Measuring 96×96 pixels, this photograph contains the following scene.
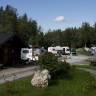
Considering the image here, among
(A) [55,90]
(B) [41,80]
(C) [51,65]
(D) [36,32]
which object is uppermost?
(D) [36,32]

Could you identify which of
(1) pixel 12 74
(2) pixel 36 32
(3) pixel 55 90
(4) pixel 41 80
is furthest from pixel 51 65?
(2) pixel 36 32

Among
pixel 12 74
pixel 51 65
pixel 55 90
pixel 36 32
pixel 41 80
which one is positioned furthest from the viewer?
pixel 36 32

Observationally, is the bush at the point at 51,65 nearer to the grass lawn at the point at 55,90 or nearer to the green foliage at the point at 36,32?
the grass lawn at the point at 55,90

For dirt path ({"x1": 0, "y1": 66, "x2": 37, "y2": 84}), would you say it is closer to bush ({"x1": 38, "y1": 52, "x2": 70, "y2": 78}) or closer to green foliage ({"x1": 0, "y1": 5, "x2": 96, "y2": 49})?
bush ({"x1": 38, "y1": 52, "x2": 70, "y2": 78})

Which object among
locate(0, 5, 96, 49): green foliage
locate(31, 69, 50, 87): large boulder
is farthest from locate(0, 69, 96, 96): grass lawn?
locate(0, 5, 96, 49): green foliage

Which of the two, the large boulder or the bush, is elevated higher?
the bush

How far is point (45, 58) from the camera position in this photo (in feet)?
74.9

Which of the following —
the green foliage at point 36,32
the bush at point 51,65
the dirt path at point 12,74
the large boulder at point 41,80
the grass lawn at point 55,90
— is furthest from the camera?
the green foliage at point 36,32

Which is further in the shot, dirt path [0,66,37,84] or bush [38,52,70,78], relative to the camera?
dirt path [0,66,37,84]

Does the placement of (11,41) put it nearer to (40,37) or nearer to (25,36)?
(40,37)

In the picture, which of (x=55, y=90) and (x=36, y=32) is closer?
Result: (x=55, y=90)

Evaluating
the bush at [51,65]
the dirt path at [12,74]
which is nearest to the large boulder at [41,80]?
the bush at [51,65]

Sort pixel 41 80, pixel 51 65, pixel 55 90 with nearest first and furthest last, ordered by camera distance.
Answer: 1. pixel 55 90
2. pixel 41 80
3. pixel 51 65

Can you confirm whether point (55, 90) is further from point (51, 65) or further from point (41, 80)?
point (51, 65)
